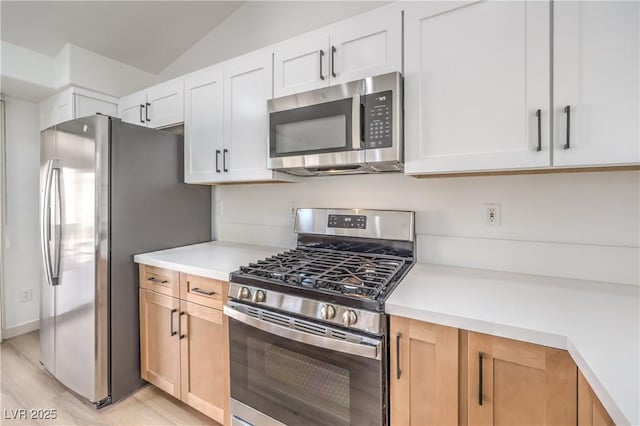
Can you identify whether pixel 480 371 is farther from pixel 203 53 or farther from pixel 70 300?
pixel 203 53

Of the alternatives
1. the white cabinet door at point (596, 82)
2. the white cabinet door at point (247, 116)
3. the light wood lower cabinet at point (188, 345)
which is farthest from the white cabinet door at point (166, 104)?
the white cabinet door at point (596, 82)

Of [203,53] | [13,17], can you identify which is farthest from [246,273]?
[13,17]

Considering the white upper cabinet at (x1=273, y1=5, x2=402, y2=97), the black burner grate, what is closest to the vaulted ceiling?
the white upper cabinet at (x1=273, y1=5, x2=402, y2=97)

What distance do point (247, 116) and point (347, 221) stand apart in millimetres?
917

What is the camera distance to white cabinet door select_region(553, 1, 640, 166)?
1.00 meters

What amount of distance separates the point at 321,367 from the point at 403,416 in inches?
13.7

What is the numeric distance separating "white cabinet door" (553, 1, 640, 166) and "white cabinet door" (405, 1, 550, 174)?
50mm

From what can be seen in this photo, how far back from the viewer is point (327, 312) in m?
1.17

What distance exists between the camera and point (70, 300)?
6.19 feet

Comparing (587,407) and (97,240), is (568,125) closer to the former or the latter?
(587,407)

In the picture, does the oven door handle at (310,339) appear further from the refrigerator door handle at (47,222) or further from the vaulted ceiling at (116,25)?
the vaulted ceiling at (116,25)

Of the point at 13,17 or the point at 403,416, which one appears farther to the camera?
the point at 13,17

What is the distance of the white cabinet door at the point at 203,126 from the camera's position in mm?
2025

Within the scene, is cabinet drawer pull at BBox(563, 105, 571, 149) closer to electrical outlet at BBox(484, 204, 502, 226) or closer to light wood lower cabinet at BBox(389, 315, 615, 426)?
electrical outlet at BBox(484, 204, 502, 226)
